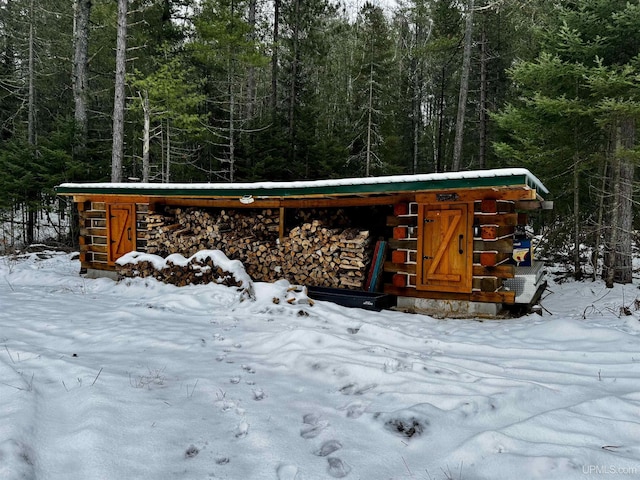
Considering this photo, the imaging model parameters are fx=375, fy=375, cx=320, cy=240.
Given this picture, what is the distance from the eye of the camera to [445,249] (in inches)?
303

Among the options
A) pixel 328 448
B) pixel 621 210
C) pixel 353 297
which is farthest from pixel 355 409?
pixel 621 210

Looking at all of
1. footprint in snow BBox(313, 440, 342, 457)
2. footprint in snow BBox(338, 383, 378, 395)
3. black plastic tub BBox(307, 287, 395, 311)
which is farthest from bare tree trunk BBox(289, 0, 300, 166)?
footprint in snow BBox(313, 440, 342, 457)

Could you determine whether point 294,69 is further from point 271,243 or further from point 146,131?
point 271,243

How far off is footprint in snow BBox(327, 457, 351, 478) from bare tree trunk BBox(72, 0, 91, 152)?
17.9m

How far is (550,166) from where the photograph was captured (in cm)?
1145

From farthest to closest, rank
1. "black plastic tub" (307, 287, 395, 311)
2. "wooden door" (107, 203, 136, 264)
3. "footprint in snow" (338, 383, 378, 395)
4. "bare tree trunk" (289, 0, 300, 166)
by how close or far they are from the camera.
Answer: "bare tree trunk" (289, 0, 300, 166)
"wooden door" (107, 203, 136, 264)
"black plastic tub" (307, 287, 395, 311)
"footprint in snow" (338, 383, 378, 395)

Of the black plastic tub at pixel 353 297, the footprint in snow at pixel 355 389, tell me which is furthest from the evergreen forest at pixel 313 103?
the footprint in snow at pixel 355 389

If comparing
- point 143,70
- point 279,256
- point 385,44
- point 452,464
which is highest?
point 385,44

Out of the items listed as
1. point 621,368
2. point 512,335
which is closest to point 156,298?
point 512,335

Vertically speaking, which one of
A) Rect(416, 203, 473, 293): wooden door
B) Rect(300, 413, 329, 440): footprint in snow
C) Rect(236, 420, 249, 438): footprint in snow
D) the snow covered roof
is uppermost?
the snow covered roof

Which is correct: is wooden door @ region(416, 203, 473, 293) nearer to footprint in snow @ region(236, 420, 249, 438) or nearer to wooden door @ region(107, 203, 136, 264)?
footprint in snow @ region(236, 420, 249, 438)

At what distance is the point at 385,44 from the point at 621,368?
65.7 ft

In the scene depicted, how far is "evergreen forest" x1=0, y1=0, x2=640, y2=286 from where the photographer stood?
395 inches

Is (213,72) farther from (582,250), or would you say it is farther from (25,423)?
(25,423)
